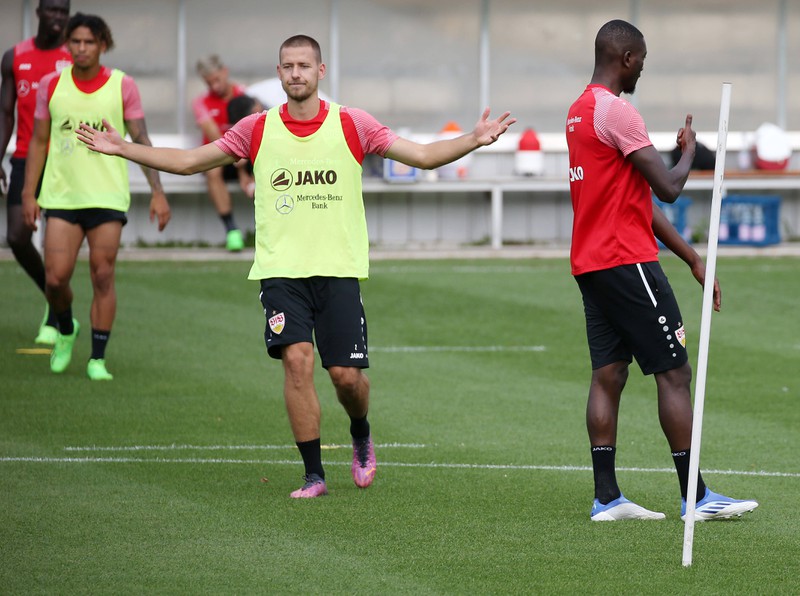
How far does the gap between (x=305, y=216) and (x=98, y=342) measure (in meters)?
4.19

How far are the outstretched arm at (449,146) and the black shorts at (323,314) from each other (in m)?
0.67

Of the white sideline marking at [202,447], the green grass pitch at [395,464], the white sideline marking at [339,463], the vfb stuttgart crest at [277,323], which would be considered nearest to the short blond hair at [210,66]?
the green grass pitch at [395,464]

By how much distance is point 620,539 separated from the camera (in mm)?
6227

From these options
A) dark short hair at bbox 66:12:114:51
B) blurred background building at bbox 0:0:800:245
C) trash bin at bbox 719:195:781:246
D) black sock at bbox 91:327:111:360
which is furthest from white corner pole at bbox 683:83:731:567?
blurred background building at bbox 0:0:800:245

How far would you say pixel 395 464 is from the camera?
320 inches

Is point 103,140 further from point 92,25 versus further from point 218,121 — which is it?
point 218,121

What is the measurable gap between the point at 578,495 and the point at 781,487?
40.8 inches

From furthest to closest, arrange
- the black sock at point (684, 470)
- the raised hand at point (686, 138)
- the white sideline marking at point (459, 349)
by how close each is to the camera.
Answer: the white sideline marking at point (459, 349), the black sock at point (684, 470), the raised hand at point (686, 138)

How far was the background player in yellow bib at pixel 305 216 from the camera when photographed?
283 inches

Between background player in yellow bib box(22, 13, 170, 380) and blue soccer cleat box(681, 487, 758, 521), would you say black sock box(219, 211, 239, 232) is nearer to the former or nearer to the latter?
background player in yellow bib box(22, 13, 170, 380)

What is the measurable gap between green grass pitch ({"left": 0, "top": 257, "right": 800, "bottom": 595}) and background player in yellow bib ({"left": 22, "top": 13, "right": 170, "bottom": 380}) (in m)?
0.95

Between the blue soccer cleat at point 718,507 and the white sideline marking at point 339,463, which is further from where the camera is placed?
the white sideline marking at point 339,463

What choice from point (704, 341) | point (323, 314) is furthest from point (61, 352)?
point (704, 341)

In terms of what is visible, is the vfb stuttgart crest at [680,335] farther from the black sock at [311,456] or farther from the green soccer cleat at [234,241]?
the green soccer cleat at [234,241]
